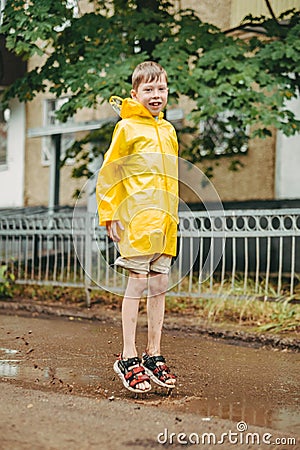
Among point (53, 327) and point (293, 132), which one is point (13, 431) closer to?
point (53, 327)

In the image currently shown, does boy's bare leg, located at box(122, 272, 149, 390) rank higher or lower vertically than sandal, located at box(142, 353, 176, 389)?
higher

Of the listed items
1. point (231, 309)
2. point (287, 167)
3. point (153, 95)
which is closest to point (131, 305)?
point (153, 95)

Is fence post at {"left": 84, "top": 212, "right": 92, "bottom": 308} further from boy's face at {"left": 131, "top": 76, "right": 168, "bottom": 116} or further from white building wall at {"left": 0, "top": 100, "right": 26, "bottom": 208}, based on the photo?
white building wall at {"left": 0, "top": 100, "right": 26, "bottom": 208}

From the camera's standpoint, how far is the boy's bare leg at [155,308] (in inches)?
171

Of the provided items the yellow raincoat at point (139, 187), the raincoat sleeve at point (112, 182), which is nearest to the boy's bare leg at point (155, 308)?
the yellow raincoat at point (139, 187)

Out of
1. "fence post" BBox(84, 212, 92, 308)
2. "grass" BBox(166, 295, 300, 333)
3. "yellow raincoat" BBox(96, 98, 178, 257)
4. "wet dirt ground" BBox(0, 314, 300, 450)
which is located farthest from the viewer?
"fence post" BBox(84, 212, 92, 308)

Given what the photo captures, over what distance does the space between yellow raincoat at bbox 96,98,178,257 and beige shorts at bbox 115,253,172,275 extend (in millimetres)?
43

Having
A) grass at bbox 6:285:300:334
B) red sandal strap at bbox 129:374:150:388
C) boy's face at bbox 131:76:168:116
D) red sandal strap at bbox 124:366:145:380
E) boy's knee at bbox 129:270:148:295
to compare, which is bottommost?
grass at bbox 6:285:300:334

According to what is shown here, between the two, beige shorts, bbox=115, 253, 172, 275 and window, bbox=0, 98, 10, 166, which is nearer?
beige shorts, bbox=115, 253, 172, 275

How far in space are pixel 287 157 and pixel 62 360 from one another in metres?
7.63

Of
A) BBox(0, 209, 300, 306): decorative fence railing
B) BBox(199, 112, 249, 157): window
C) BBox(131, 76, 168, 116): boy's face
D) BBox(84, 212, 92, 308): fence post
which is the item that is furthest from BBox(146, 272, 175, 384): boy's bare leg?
BBox(199, 112, 249, 157): window

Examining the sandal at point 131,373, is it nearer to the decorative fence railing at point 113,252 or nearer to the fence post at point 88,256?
the decorative fence railing at point 113,252

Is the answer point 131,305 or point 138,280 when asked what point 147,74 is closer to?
point 138,280

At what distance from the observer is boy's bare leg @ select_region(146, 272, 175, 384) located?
4.33m
